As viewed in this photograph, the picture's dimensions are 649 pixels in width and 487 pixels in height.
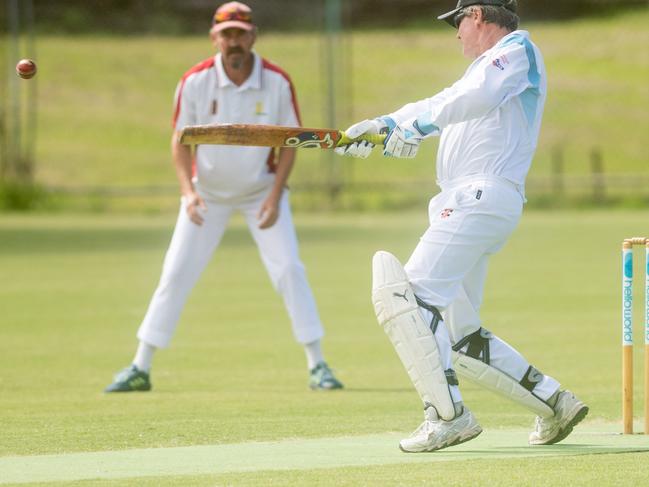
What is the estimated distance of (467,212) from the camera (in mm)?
6406

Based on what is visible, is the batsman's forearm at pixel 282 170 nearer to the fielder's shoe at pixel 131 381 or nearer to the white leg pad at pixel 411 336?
the fielder's shoe at pixel 131 381

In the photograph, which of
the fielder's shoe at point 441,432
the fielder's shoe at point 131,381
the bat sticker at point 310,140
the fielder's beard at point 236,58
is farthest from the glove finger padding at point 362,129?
the fielder's shoe at point 131,381

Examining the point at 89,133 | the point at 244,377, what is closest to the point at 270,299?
the point at 244,377

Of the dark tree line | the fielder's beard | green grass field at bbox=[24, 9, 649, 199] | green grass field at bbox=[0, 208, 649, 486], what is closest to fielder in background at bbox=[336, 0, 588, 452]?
green grass field at bbox=[0, 208, 649, 486]

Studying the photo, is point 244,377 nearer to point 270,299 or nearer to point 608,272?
point 270,299

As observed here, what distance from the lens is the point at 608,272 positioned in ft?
50.7

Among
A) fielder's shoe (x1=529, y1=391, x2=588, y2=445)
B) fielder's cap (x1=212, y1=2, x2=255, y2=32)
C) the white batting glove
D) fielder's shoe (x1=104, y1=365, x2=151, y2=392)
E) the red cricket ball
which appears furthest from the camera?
fielder's cap (x1=212, y1=2, x2=255, y2=32)

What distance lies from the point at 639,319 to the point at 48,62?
96.4ft

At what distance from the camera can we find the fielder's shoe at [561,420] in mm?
6637

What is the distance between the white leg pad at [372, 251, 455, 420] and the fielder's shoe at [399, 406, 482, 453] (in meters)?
0.03

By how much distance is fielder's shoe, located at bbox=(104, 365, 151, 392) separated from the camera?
8.59 m

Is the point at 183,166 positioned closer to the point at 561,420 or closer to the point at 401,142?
the point at 401,142

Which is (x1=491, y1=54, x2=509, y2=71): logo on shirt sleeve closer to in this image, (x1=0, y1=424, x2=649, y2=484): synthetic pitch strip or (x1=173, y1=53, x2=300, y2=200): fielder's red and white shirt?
(x1=0, y1=424, x2=649, y2=484): synthetic pitch strip

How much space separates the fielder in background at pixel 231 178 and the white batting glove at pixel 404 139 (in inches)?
94.6
